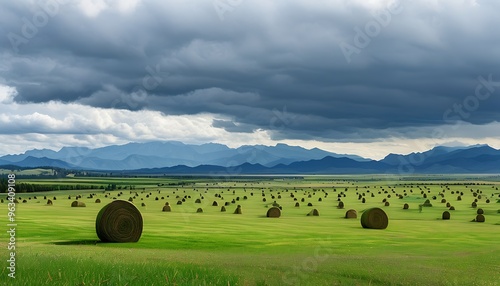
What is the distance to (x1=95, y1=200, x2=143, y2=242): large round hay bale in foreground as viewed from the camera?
29.2 meters

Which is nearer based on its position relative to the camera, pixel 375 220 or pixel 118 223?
pixel 118 223

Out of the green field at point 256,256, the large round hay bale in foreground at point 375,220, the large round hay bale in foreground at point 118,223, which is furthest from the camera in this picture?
the large round hay bale in foreground at point 375,220

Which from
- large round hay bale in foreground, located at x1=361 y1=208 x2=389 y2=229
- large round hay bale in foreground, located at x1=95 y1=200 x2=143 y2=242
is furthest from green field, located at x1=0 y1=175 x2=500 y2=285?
large round hay bale in foreground, located at x1=361 y1=208 x2=389 y2=229

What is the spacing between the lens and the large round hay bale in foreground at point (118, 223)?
95.7 ft

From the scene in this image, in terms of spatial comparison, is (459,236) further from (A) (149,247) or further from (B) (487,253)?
(A) (149,247)

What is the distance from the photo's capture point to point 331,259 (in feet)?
71.6

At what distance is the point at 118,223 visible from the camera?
29.5 m

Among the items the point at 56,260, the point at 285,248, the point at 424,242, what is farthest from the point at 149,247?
the point at 424,242

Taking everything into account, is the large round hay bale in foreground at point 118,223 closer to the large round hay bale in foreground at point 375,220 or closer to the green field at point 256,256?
the green field at point 256,256

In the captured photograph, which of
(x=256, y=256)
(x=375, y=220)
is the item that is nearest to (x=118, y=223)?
(x=256, y=256)

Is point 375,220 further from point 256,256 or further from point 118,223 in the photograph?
point 256,256

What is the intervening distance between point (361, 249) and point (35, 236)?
18.1 metres

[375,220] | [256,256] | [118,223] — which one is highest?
[118,223]

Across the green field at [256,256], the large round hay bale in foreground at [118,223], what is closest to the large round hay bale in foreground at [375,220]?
the green field at [256,256]
